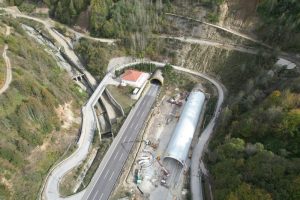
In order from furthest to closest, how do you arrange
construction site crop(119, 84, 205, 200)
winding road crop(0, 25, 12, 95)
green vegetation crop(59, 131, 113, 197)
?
winding road crop(0, 25, 12, 95), construction site crop(119, 84, 205, 200), green vegetation crop(59, 131, 113, 197)

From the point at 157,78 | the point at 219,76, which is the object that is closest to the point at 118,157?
the point at 157,78

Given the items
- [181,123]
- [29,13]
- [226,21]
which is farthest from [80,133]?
[29,13]

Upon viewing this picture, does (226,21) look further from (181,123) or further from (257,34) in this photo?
(181,123)

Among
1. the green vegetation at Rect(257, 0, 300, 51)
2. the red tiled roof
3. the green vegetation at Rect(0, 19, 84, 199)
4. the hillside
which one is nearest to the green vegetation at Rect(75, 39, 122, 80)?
the hillside

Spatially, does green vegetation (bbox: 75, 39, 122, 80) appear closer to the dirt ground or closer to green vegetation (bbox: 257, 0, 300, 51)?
the dirt ground

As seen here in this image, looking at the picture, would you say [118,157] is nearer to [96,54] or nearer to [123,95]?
[123,95]

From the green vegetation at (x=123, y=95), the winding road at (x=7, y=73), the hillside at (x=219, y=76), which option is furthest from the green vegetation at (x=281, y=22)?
the winding road at (x=7, y=73)
